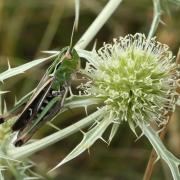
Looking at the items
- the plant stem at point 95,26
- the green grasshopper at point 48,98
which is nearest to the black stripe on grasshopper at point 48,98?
the green grasshopper at point 48,98

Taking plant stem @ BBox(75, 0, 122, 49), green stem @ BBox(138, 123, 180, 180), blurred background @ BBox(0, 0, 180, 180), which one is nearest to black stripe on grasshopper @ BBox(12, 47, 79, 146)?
plant stem @ BBox(75, 0, 122, 49)

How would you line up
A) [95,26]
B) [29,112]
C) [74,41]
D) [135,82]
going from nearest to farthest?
[29,112] < [135,82] < [95,26] < [74,41]

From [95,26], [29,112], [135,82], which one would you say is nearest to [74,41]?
[95,26]

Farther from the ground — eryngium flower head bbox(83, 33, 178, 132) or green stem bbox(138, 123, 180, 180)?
eryngium flower head bbox(83, 33, 178, 132)

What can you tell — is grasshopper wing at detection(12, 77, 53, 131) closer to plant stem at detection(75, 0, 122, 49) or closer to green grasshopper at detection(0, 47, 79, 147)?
green grasshopper at detection(0, 47, 79, 147)

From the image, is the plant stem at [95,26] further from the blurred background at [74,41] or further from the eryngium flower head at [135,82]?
the blurred background at [74,41]

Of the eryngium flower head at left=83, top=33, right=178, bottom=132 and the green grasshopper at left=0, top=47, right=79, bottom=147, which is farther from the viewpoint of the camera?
the eryngium flower head at left=83, top=33, right=178, bottom=132

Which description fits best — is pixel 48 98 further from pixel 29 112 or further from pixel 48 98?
pixel 29 112

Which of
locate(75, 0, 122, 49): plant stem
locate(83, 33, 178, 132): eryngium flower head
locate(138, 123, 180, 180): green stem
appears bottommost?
locate(138, 123, 180, 180): green stem

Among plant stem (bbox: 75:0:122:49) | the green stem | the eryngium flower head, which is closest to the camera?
the green stem
